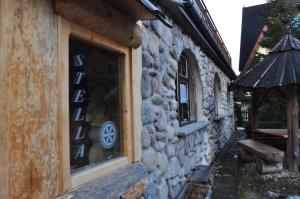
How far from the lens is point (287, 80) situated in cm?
543

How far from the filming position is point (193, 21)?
453 centimetres

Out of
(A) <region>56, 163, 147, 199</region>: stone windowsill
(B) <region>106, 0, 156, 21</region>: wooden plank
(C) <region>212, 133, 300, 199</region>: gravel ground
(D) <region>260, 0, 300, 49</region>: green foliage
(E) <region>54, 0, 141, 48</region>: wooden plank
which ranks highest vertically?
(D) <region>260, 0, 300, 49</region>: green foliage

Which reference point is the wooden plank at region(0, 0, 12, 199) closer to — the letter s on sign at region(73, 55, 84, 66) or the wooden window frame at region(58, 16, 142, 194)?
the wooden window frame at region(58, 16, 142, 194)

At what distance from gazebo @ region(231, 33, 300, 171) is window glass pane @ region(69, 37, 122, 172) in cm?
404

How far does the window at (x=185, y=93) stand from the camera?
499 centimetres

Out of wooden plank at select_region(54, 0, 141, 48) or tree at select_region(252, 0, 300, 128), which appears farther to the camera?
tree at select_region(252, 0, 300, 128)

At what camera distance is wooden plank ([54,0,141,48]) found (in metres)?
1.66

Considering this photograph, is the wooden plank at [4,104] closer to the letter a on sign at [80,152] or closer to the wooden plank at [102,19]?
the wooden plank at [102,19]

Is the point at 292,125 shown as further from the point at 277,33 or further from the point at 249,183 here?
the point at 277,33

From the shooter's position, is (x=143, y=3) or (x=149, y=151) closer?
(x=143, y=3)

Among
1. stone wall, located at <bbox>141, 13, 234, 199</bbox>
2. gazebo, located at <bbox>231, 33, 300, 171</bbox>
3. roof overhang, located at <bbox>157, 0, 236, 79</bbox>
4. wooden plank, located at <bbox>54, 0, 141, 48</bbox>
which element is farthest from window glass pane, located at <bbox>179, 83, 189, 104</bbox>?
wooden plank, located at <bbox>54, 0, 141, 48</bbox>

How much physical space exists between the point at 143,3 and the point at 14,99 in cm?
102

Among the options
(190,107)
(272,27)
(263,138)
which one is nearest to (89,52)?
(190,107)

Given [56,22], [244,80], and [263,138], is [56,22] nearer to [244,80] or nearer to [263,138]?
[244,80]
